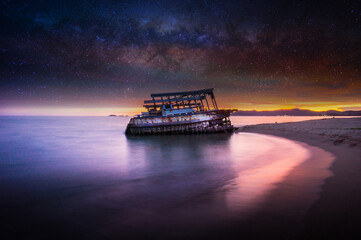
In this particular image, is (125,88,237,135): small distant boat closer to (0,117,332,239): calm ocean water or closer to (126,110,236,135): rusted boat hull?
(126,110,236,135): rusted boat hull

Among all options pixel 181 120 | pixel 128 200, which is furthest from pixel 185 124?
pixel 128 200

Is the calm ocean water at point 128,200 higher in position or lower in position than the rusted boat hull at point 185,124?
lower

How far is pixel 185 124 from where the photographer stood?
1067 inches

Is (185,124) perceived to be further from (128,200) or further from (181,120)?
(128,200)

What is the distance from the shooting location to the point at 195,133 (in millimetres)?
Result: 27406

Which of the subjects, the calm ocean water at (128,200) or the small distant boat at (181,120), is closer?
the calm ocean water at (128,200)

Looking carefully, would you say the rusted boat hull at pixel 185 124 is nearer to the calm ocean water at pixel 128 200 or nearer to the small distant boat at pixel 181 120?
the small distant boat at pixel 181 120

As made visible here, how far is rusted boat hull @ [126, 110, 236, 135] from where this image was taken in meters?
27.2

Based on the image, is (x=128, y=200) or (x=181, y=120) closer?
(x=128, y=200)

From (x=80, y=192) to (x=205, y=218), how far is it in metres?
4.78

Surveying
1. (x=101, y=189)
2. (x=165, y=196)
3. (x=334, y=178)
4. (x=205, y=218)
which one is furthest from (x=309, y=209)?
(x=101, y=189)

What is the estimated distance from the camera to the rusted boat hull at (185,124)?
27172 mm

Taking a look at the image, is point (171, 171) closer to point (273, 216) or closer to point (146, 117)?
point (273, 216)

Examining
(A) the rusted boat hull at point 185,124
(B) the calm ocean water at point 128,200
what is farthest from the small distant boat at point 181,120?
(B) the calm ocean water at point 128,200
